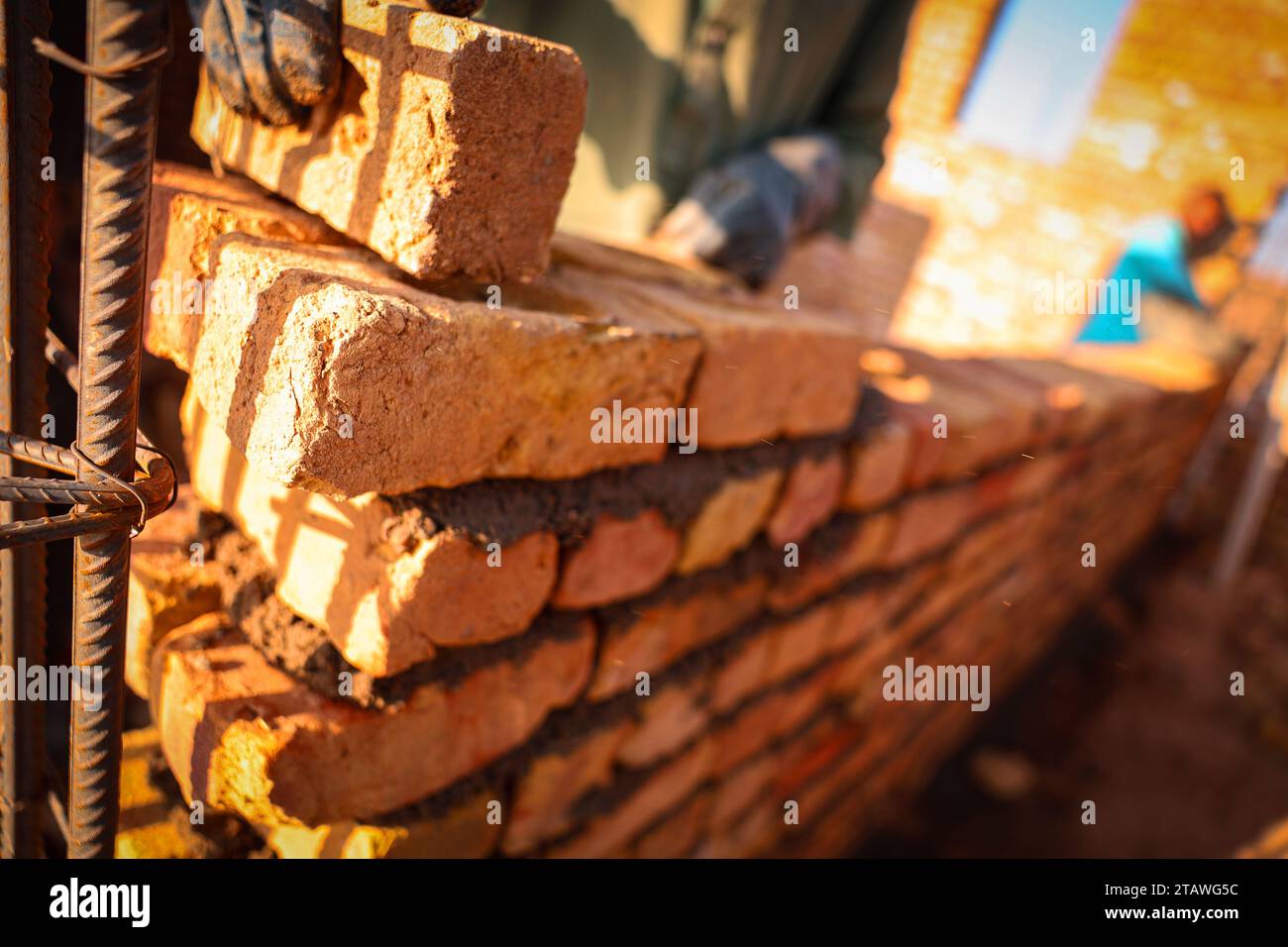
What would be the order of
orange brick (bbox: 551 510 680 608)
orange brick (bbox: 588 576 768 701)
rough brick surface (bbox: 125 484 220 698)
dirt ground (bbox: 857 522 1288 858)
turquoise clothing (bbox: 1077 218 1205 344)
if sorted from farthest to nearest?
1. turquoise clothing (bbox: 1077 218 1205 344)
2. dirt ground (bbox: 857 522 1288 858)
3. orange brick (bbox: 588 576 768 701)
4. orange brick (bbox: 551 510 680 608)
5. rough brick surface (bbox: 125 484 220 698)

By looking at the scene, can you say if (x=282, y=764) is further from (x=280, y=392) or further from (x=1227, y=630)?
(x=1227, y=630)

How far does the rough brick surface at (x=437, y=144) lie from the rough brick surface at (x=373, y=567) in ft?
0.91

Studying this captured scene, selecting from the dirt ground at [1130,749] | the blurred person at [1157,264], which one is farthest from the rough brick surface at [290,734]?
the blurred person at [1157,264]

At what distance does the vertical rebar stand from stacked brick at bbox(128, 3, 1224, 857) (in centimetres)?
10

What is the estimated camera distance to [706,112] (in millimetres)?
1508

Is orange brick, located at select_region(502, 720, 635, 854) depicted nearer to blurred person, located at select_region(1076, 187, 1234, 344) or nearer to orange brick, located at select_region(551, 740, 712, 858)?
orange brick, located at select_region(551, 740, 712, 858)

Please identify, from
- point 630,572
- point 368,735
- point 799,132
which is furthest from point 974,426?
point 368,735

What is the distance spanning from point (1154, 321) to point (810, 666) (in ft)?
14.7

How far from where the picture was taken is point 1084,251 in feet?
20.8

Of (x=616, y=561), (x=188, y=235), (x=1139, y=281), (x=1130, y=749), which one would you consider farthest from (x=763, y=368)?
(x=1139, y=281)

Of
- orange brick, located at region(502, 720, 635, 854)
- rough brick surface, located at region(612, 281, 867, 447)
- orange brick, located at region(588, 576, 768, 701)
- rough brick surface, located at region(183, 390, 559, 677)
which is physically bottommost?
orange brick, located at region(502, 720, 635, 854)

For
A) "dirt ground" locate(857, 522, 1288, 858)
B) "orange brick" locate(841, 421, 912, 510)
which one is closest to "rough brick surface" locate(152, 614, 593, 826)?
"orange brick" locate(841, 421, 912, 510)

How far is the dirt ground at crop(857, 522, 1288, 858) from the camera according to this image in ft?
10.1

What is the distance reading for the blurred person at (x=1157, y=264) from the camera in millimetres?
5035
